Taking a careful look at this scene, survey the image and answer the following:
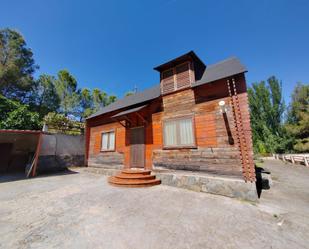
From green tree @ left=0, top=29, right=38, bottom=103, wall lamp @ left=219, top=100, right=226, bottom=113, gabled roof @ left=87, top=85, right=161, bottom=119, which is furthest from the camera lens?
green tree @ left=0, top=29, right=38, bottom=103

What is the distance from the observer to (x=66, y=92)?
58.9ft

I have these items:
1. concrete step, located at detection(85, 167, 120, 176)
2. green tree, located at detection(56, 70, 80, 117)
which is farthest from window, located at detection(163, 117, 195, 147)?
green tree, located at detection(56, 70, 80, 117)

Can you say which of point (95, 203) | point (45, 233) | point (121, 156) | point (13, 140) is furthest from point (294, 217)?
point (13, 140)

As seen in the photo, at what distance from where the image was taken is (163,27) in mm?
8234

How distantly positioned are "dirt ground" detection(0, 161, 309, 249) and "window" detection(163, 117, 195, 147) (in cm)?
220

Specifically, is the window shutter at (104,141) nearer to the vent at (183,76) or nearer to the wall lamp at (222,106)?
the vent at (183,76)

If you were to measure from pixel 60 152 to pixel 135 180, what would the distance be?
310 inches

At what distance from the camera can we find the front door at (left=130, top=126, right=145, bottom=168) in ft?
24.0

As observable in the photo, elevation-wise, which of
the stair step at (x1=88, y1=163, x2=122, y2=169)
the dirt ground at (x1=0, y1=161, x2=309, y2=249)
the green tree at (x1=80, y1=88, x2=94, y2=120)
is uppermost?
the green tree at (x1=80, y1=88, x2=94, y2=120)

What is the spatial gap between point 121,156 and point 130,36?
810 cm

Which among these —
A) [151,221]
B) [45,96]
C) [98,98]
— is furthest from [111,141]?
[45,96]

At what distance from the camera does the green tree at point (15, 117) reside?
1127cm

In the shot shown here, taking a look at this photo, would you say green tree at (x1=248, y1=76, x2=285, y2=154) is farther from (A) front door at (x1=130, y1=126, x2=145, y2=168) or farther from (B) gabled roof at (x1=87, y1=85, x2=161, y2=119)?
(A) front door at (x1=130, y1=126, x2=145, y2=168)

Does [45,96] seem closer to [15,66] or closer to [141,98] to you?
[15,66]
